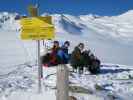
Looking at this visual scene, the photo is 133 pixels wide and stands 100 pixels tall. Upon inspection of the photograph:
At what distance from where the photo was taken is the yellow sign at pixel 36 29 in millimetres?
10281

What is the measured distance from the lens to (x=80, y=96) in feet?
33.8

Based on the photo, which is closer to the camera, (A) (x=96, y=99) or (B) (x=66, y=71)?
(B) (x=66, y=71)

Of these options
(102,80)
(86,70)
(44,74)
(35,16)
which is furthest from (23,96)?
(86,70)

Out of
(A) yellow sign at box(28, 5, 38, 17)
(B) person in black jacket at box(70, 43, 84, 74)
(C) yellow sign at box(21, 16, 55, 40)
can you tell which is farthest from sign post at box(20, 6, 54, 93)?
(B) person in black jacket at box(70, 43, 84, 74)

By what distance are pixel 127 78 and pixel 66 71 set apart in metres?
9.51

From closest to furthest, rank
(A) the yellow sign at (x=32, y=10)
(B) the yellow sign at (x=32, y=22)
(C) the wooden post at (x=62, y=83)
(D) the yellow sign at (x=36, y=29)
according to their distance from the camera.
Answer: (C) the wooden post at (x=62, y=83)
(D) the yellow sign at (x=36, y=29)
(B) the yellow sign at (x=32, y=22)
(A) the yellow sign at (x=32, y=10)

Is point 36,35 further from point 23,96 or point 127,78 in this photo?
point 127,78

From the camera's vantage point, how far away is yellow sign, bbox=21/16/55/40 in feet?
33.7

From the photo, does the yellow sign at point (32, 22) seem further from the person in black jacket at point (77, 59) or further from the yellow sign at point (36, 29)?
the person in black jacket at point (77, 59)

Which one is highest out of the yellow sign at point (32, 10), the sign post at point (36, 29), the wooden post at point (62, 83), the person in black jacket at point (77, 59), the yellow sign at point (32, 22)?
the yellow sign at point (32, 10)

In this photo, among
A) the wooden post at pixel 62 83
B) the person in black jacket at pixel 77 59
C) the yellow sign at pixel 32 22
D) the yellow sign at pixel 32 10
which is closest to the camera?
the wooden post at pixel 62 83

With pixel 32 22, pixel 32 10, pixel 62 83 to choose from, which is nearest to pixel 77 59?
pixel 32 10

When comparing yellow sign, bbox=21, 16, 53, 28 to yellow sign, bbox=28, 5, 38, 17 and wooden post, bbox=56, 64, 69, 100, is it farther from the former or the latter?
wooden post, bbox=56, 64, 69, 100

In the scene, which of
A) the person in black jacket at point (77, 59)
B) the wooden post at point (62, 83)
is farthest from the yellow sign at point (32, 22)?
the person in black jacket at point (77, 59)
